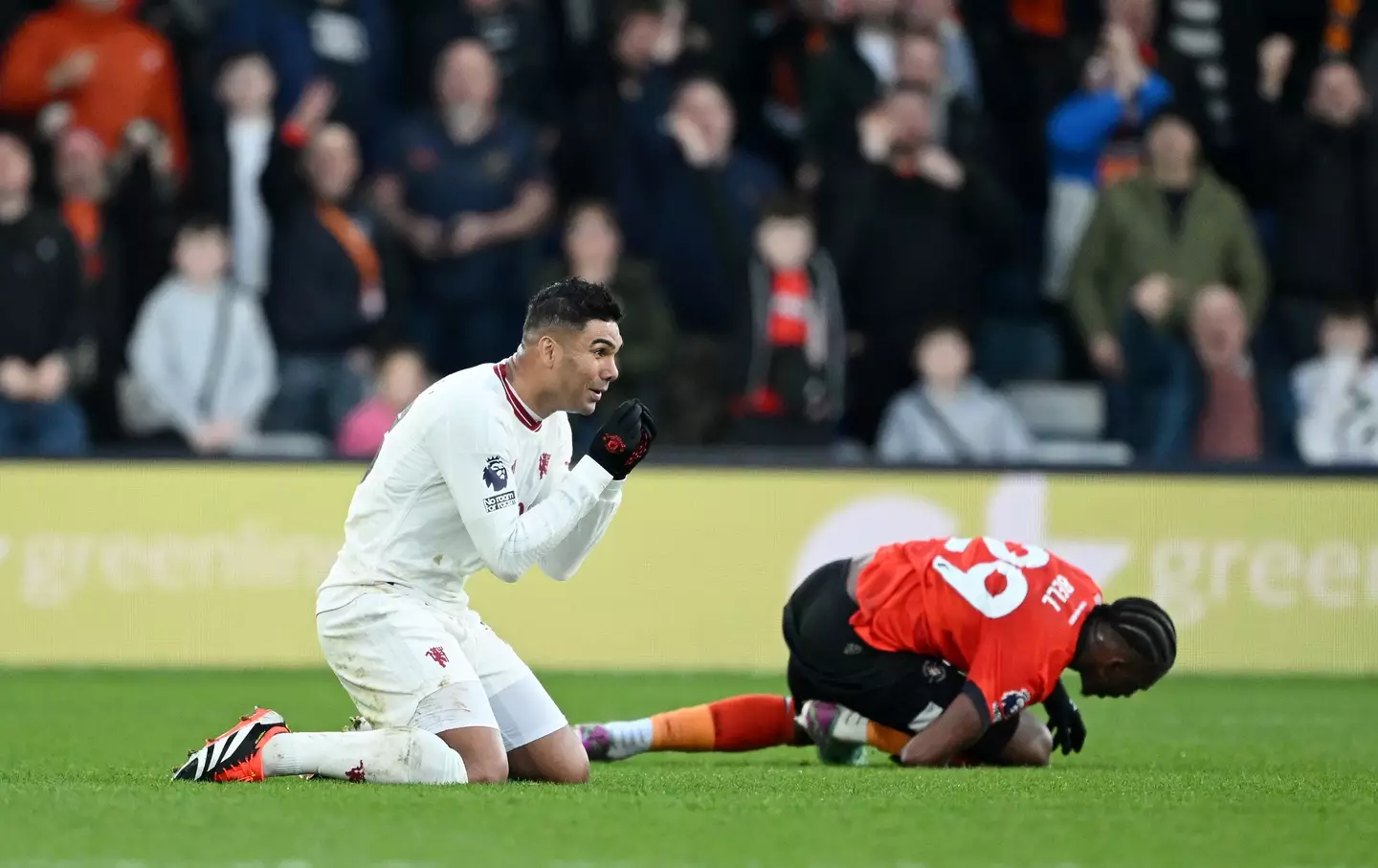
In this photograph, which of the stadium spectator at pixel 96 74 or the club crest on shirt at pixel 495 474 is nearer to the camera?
the club crest on shirt at pixel 495 474

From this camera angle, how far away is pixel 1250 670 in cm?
1383

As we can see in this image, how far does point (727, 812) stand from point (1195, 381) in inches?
367

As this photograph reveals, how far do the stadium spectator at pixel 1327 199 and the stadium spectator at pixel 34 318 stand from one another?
890 cm

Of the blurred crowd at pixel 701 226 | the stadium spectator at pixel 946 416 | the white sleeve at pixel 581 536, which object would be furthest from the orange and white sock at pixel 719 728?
the stadium spectator at pixel 946 416

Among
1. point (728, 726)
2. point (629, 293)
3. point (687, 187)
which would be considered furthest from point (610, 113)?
point (728, 726)

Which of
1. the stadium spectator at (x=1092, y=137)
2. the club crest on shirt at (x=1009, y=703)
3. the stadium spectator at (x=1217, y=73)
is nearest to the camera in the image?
the club crest on shirt at (x=1009, y=703)

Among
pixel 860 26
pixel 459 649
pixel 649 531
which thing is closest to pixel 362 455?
pixel 649 531

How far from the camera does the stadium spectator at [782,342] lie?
14.5 m

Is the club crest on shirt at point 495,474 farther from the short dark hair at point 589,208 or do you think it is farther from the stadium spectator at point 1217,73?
the stadium spectator at point 1217,73

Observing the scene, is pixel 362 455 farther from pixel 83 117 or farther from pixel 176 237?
pixel 83 117

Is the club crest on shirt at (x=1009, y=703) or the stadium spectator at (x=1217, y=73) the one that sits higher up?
the stadium spectator at (x=1217, y=73)

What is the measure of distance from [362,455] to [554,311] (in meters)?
6.69

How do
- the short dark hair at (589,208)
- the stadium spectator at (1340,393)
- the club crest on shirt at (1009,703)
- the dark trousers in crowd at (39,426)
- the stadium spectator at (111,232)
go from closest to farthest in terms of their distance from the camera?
1. the club crest on shirt at (1009,703)
2. the dark trousers in crowd at (39,426)
3. the short dark hair at (589,208)
4. the stadium spectator at (111,232)
5. the stadium spectator at (1340,393)

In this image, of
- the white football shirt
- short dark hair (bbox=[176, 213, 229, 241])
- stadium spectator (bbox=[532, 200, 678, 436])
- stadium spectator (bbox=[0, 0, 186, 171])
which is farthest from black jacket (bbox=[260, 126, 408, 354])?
the white football shirt
